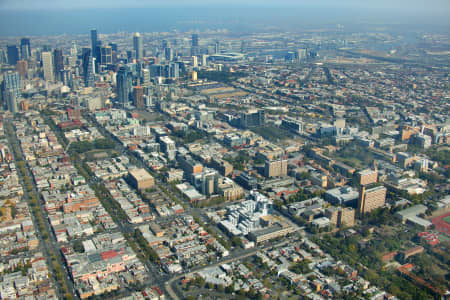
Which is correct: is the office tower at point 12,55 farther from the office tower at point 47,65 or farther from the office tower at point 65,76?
the office tower at point 65,76

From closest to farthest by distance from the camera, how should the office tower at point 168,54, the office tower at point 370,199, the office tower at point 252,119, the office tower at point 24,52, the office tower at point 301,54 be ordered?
1. the office tower at point 370,199
2. the office tower at point 252,119
3. the office tower at point 24,52
4. the office tower at point 168,54
5. the office tower at point 301,54

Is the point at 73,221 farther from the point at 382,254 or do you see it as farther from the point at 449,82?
the point at 449,82

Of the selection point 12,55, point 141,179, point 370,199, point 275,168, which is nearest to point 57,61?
point 12,55

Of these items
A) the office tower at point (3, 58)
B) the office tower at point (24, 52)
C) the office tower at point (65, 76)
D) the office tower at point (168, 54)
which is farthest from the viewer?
the office tower at point (168, 54)

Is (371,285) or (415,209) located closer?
(371,285)

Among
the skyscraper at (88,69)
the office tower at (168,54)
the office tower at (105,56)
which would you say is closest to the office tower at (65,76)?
the skyscraper at (88,69)

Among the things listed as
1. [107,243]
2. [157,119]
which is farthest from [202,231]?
[157,119]
